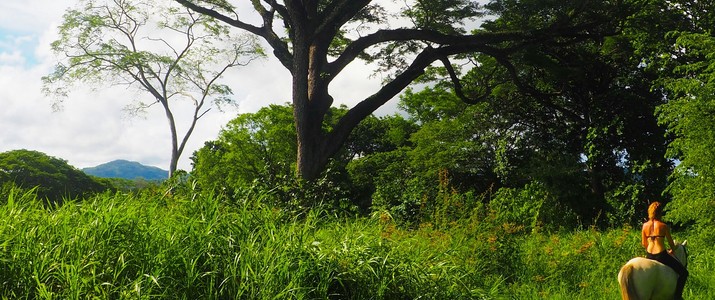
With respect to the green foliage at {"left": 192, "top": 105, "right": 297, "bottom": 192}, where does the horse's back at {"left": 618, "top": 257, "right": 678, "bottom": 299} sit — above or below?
below

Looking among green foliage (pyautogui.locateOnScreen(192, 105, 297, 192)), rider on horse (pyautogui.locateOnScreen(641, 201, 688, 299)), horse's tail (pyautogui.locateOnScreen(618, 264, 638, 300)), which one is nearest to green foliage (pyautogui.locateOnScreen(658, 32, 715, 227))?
rider on horse (pyautogui.locateOnScreen(641, 201, 688, 299))

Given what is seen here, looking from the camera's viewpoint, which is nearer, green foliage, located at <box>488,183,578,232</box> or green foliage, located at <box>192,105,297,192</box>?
green foliage, located at <box>488,183,578,232</box>

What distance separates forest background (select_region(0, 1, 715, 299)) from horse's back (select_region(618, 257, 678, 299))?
150cm

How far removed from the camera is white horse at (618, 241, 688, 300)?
582 cm

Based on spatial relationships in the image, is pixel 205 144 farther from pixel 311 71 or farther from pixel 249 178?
pixel 311 71

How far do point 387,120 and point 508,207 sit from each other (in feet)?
76.1

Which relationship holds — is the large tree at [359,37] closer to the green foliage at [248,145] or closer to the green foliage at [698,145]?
the green foliage at [698,145]

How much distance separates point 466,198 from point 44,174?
3543 cm

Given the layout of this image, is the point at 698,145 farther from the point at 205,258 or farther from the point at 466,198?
the point at 205,258

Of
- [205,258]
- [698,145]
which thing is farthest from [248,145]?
[205,258]

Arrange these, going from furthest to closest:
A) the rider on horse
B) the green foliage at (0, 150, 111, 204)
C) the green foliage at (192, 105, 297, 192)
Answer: the green foliage at (0, 150, 111, 204) → the green foliage at (192, 105, 297, 192) → the rider on horse

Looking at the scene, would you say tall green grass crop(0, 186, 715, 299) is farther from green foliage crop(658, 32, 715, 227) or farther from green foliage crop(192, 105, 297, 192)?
green foliage crop(192, 105, 297, 192)

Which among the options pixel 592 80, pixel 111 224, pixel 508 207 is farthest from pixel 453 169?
pixel 111 224

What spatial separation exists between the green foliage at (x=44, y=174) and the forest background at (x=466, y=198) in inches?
513
